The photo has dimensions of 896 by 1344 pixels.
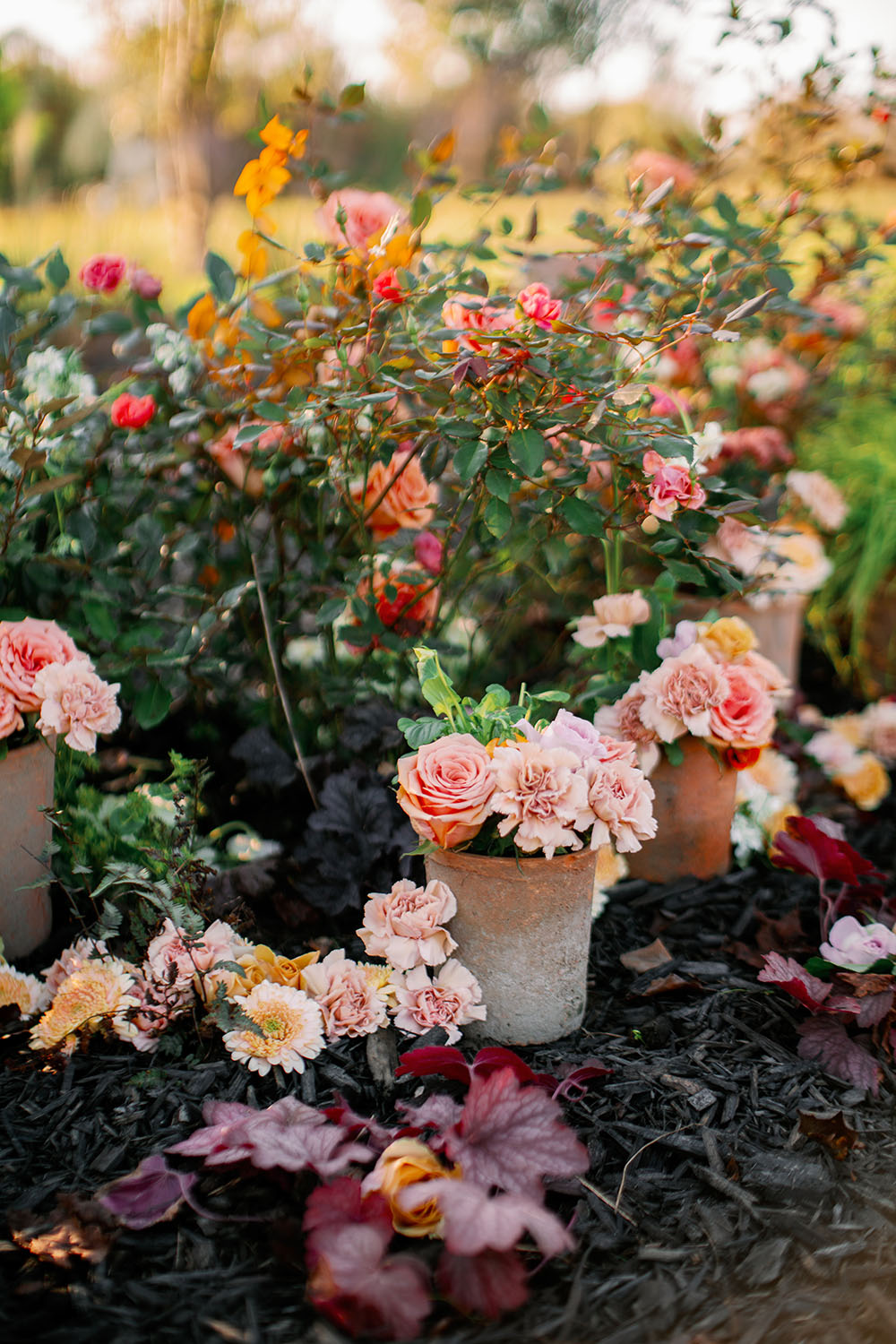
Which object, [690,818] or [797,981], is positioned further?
[690,818]

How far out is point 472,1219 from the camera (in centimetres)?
82

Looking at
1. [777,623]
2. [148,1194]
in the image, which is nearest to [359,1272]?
[148,1194]

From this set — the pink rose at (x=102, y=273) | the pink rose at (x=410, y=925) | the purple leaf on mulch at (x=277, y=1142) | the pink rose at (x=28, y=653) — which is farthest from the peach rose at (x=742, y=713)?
Answer: the pink rose at (x=102, y=273)

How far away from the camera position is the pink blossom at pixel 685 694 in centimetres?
152

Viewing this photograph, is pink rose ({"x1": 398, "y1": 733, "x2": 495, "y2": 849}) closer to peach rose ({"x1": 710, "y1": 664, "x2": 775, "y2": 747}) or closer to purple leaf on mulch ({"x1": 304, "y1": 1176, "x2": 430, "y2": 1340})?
purple leaf on mulch ({"x1": 304, "y1": 1176, "x2": 430, "y2": 1340})

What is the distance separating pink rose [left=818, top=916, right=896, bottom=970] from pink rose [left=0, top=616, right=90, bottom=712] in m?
1.14

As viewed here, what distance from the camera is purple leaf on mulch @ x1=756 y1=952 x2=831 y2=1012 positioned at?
126 centimetres

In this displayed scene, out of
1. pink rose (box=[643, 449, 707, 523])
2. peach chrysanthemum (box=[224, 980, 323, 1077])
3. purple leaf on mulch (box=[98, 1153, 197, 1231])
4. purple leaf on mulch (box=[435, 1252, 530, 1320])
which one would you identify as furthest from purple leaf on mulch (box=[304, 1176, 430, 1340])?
pink rose (box=[643, 449, 707, 523])

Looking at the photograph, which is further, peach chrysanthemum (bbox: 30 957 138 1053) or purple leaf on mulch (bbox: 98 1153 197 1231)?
peach chrysanthemum (bbox: 30 957 138 1053)

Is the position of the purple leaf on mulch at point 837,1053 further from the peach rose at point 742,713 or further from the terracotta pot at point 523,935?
the peach rose at point 742,713

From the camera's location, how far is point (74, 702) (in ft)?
4.39

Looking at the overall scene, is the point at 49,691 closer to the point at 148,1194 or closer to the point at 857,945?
the point at 148,1194

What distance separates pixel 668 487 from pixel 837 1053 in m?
0.79

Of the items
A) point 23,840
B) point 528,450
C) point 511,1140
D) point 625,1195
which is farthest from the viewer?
point 23,840
